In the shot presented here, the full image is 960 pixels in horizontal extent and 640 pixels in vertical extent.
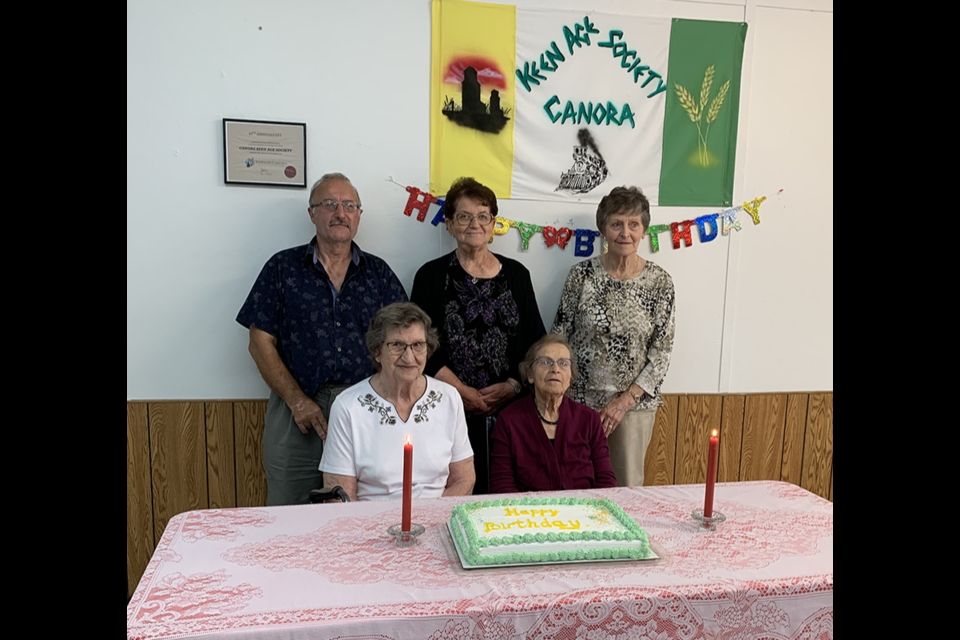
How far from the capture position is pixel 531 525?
144 centimetres

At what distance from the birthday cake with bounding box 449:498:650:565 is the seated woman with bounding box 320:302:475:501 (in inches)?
14.5

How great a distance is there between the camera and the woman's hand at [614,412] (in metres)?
2.62

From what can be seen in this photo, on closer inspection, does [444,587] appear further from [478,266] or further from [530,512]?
[478,266]

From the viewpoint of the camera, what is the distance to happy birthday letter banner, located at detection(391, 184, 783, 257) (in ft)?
9.13

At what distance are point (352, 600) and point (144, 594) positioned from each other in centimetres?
38

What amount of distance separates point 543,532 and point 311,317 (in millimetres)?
1403

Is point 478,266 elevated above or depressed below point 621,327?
above

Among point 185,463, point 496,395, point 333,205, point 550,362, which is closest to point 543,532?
point 550,362

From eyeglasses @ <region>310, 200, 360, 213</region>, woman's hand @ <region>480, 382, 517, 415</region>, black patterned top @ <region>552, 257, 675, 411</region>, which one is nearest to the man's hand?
woman's hand @ <region>480, 382, 517, 415</region>

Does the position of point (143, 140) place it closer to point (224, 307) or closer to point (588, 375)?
point (224, 307)

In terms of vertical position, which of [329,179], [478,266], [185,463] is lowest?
[185,463]

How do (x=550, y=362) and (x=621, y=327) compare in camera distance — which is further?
(x=621, y=327)

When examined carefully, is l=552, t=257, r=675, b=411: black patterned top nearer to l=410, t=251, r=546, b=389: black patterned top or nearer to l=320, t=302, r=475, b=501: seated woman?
l=410, t=251, r=546, b=389: black patterned top

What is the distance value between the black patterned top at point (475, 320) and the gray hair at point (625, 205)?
0.50 m
